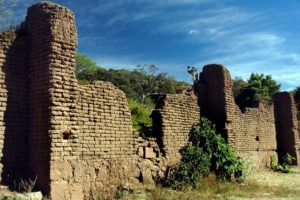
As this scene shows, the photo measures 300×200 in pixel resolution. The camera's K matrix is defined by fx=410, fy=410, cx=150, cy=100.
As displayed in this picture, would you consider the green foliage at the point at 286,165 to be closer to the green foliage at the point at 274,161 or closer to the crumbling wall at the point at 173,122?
A: the green foliage at the point at 274,161

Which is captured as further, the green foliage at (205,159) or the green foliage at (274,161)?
the green foliage at (274,161)

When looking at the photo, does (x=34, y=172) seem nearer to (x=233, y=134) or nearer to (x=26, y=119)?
(x=26, y=119)

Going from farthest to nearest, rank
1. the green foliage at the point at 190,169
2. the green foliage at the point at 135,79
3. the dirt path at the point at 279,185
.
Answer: the green foliage at the point at 135,79
the green foliage at the point at 190,169
the dirt path at the point at 279,185

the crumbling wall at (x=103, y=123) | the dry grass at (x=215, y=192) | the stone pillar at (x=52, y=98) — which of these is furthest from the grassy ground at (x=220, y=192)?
the stone pillar at (x=52, y=98)

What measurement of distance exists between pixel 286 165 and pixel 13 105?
13.7 m

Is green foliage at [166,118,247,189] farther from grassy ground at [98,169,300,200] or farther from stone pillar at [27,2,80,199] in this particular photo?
stone pillar at [27,2,80,199]

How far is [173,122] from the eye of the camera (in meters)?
12.0

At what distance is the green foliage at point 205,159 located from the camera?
1136cm

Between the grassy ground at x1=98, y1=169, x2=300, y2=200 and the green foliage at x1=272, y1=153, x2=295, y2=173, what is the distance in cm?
403

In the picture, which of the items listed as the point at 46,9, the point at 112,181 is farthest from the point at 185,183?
the point at 46,9

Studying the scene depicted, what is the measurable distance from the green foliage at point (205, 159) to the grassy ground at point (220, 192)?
370mm

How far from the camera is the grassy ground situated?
9305 mm

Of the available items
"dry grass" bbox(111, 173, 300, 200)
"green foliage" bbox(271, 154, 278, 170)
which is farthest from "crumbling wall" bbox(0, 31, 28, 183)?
"green foliage" bbox(271, 154, 278, 170)

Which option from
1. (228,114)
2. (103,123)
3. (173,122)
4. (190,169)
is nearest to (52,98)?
(103,123)
